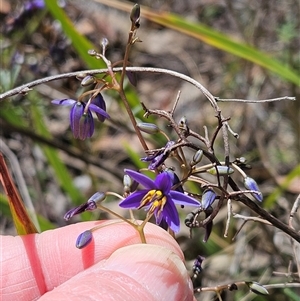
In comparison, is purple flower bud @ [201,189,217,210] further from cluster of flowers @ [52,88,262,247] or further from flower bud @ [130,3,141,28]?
flower bud @ [130,3,141,28]

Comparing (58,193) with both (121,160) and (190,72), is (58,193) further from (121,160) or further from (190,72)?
(190,72)

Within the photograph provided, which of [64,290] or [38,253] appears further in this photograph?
[38,253]

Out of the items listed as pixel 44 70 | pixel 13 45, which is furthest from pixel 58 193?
A: pixel 13 45

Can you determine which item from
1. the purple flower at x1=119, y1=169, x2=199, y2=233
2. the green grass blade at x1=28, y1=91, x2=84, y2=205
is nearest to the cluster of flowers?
the purple flower at x1=119, y1=169, x2=199, y2=233

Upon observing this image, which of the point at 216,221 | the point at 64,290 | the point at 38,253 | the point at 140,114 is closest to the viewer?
the point at 64,290

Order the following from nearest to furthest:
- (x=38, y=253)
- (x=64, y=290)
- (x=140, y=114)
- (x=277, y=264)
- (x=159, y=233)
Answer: (x=64, y=290) < (x=159, y=233) < (x=38, y=253) < (x=140, y=114) < (x=277, y=264)

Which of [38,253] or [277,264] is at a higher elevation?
[38,253]

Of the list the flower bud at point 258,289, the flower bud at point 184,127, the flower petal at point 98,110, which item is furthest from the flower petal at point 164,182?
the flower bud at point 258,289
